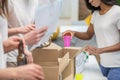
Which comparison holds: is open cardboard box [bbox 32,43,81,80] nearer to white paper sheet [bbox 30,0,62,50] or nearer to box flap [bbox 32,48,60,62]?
box flap [bbox 32,48,60,62]

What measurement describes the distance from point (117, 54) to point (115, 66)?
92 mm

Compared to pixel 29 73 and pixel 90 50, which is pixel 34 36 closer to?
pixel 29 73

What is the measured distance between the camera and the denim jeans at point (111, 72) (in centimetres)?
183

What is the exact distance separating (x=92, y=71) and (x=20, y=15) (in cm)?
85

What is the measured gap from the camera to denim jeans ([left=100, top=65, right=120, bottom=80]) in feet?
6.01

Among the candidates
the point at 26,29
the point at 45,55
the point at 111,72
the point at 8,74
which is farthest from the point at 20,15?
the point at 111,72

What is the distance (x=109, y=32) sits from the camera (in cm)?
191

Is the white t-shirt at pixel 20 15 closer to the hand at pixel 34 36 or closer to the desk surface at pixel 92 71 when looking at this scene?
the hand at pixel 34 36

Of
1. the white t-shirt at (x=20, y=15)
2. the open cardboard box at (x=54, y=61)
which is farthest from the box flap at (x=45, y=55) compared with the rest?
the white t-shirt at (x=20, y=15)

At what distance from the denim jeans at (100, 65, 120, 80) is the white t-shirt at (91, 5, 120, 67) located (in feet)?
0.10

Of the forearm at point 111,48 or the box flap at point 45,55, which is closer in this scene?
the box flap at point 45,55

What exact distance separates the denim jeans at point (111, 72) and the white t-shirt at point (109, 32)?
0.03 metres

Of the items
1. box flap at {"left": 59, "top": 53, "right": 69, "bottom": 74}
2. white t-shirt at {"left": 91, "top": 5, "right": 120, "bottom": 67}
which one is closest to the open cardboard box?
box flap at {"left": 59, "top": 53, "right": 69, "bottom": 74}

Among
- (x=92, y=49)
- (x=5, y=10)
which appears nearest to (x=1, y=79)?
(x=5, y=10)
